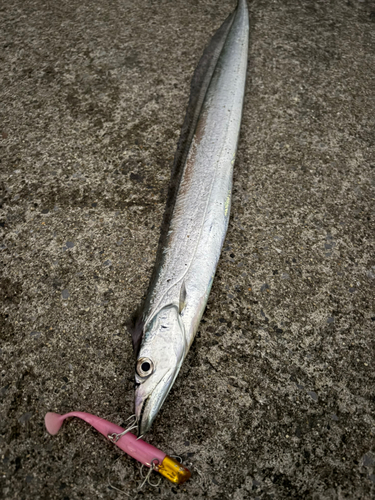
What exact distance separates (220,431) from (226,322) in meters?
0.57

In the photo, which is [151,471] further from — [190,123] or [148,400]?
[190,123]

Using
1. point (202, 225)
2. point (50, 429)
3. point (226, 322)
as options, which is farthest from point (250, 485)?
point (202, 225)

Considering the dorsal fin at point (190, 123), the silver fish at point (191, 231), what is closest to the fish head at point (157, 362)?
the silver fish at point (191, 231)

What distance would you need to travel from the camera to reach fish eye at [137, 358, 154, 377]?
1788 mm

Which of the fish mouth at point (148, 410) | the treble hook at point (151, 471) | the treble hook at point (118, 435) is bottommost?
the treble hook at point (151, 471)

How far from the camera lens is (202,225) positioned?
90.4 inches

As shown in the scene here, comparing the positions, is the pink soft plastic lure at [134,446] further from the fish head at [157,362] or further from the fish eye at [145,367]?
the fish eye at [145,367]

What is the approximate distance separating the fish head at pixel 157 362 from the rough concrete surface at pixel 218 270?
0.58 feet

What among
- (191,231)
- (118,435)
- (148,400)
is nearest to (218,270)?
(191,231)

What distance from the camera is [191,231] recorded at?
2.27 metres

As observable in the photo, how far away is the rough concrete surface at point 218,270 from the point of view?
1.78 m

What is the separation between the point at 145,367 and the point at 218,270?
808mm

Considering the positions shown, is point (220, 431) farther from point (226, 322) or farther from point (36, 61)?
point (36, 61)

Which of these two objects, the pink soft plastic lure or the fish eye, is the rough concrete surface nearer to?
the pink soft plastic lure
